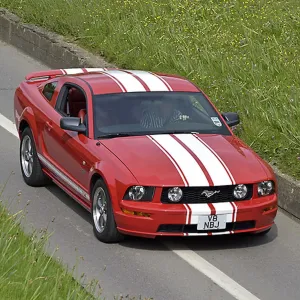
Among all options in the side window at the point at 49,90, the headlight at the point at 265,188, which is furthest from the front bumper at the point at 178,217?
the side window at the point at 49,90

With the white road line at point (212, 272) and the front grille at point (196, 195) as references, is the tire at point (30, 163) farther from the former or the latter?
the front grille at point (196, 195)

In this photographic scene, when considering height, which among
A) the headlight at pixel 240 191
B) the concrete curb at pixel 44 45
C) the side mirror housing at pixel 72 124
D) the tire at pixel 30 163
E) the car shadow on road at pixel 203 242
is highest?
the headlight at pixel 240 191

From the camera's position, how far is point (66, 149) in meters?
12.3

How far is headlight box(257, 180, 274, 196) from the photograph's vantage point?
1134cm

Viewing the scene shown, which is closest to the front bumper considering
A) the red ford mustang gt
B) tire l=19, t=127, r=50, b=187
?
the red ford mustang gt

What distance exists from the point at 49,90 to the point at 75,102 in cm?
64

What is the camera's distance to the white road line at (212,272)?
1012cm

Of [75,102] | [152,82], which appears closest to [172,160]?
[152,82]

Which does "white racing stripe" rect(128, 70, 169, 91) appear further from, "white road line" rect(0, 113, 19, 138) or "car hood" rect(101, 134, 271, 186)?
"white road line" rect(0, 113, 19, 138)

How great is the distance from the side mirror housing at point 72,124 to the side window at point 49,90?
1.37m

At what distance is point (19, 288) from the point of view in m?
8.09

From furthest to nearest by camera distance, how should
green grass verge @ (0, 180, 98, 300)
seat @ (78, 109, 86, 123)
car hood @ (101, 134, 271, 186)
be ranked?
seat @ (78, 109, 86, 123) → car hood @ (101, 134, 271, 186) → green grass verge @ (0, 180, 98, 300)

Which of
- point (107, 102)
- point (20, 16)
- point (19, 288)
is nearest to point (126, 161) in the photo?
point (107, 102)

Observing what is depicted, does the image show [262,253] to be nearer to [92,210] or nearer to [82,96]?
[92,210]
